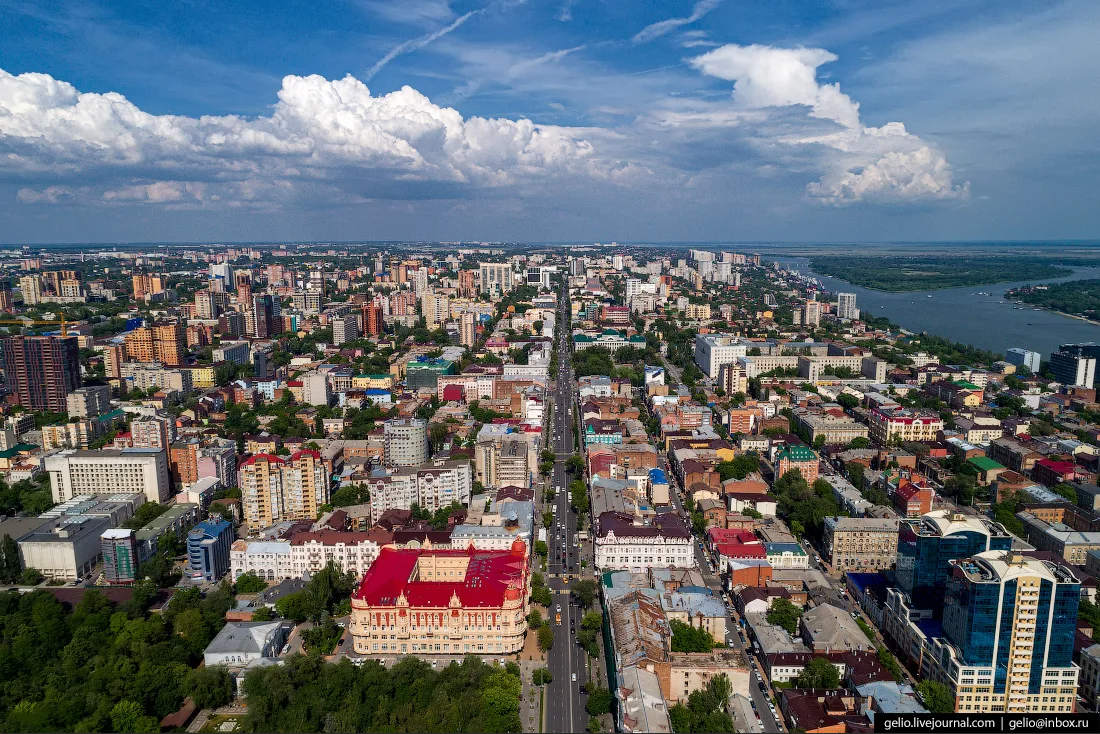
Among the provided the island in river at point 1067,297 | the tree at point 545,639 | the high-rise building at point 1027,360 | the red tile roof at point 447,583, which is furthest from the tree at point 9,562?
the island in river at point 1067,297

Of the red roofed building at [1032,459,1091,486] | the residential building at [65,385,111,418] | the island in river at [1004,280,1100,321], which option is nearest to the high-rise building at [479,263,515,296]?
the residential building at [65,385,111,418]

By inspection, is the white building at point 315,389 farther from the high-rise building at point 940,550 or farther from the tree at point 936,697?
the tree at point 936,697

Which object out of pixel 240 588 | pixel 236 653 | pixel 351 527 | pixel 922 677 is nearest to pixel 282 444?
pixel 351 527

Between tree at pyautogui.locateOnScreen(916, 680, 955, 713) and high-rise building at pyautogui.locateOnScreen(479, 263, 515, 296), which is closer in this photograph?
tree at pyautogui.locateOnScreen(916, 680, 955, 713)

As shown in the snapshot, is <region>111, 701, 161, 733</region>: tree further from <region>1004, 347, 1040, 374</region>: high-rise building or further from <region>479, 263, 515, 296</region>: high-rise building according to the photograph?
<region>479, 263, 515, 296</region>: high-rise building

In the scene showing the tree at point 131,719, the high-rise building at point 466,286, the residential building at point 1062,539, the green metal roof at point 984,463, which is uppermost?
the high-rise building at point 466,286

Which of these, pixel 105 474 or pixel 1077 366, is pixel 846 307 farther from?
pixel 105 474
